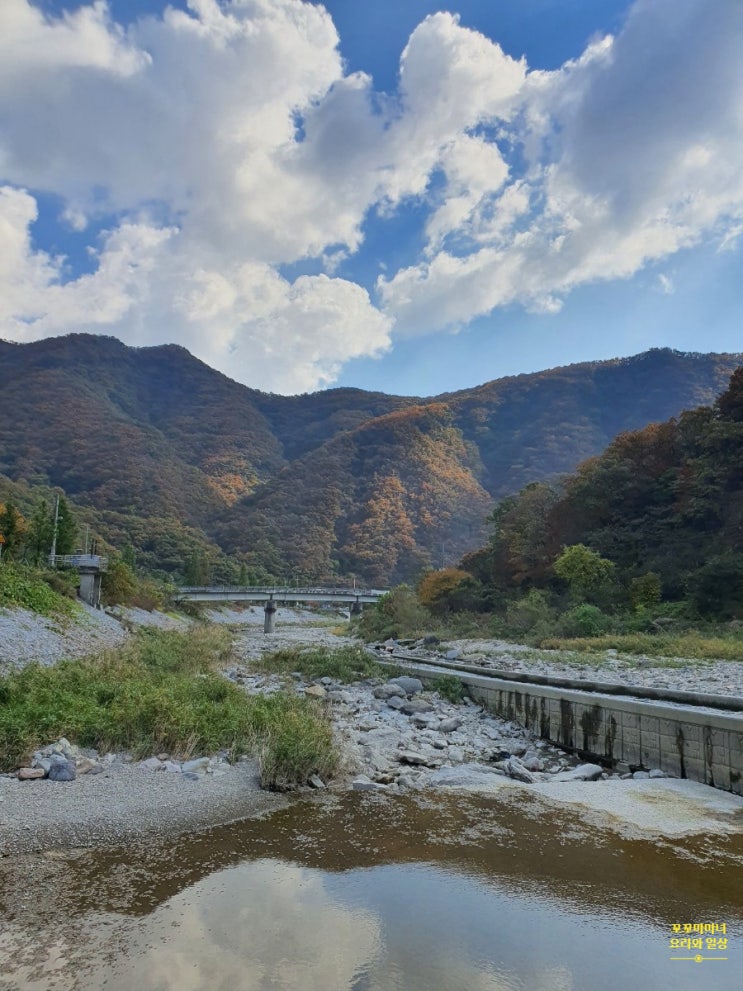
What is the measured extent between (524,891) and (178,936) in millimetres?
3013

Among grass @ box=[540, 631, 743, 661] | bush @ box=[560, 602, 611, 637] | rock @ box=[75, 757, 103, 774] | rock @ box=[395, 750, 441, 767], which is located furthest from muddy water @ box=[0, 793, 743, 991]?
bush @ box=[560, 602, 611, 637]

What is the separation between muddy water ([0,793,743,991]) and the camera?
404 centimetres

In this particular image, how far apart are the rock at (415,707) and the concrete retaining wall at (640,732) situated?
265cm

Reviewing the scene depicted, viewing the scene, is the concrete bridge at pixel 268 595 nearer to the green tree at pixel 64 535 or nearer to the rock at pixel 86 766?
the green tree at pixel 64 535

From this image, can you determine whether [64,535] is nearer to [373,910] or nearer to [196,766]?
[196,766]

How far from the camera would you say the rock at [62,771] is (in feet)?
25.0

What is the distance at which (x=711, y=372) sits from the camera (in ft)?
553

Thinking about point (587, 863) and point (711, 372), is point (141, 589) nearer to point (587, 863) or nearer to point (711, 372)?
point (587, 863)

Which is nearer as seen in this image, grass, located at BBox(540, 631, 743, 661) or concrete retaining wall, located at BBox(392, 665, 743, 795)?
concrete retaining wall, located at BBox(392, 665, 743, 795)

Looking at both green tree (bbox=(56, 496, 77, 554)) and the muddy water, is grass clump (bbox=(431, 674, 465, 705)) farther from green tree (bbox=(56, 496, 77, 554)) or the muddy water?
green tree (bbox=(56, 496, 77, 554))

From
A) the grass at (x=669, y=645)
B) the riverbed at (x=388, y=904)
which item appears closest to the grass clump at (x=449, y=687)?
the grass at (x=669, y=645)

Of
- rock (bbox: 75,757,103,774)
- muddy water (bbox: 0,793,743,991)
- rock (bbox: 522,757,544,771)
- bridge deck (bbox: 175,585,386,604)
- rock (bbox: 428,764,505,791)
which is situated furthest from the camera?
bridge deck (bbox: 175,585,386,604)

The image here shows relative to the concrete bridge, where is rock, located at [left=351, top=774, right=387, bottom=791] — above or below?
above

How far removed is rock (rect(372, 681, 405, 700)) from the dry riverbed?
421 centimetres
